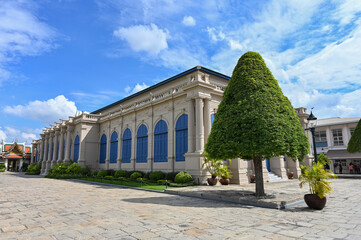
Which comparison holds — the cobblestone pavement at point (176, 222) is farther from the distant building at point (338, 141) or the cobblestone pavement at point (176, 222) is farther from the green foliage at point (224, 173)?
the distant building at point (338, 141)

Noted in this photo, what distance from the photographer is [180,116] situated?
821 inches

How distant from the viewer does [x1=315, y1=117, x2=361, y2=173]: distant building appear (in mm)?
36031

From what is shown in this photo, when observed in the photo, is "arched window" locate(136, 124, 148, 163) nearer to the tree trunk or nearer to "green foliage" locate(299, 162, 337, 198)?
the tree trunk

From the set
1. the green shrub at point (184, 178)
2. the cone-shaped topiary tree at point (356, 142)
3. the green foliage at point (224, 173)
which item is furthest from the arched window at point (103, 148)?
the cone-shaped topiary tree at point (356, 142)

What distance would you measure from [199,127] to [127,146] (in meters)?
12.1

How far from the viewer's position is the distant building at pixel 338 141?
36031 mm

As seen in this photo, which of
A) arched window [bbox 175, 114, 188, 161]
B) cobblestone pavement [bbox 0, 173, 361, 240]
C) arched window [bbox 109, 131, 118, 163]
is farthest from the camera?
arched window [bbox 109, 131, 118, 163]

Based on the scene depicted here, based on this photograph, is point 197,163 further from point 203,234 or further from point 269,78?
point 203,234

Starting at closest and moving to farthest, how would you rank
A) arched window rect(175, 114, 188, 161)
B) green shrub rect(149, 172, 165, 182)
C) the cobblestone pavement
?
the cobblestone pavement < arched window rect(175, 114, 188, 161) < green shrub rect(149, 172, 165, 182)

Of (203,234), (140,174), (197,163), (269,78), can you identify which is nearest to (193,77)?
(197,163)

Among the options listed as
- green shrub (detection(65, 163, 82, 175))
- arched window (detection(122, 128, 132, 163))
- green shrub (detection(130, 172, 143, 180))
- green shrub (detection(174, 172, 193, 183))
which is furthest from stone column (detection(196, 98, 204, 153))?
green shrub (detection(65, 163, 82, 175))

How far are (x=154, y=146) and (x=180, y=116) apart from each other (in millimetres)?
4607

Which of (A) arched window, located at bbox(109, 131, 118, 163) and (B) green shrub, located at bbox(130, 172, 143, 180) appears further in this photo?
(A) arched window, located at bbox(109, 131, 118, 163)

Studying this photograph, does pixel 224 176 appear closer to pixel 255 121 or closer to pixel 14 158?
pixel 255 121
